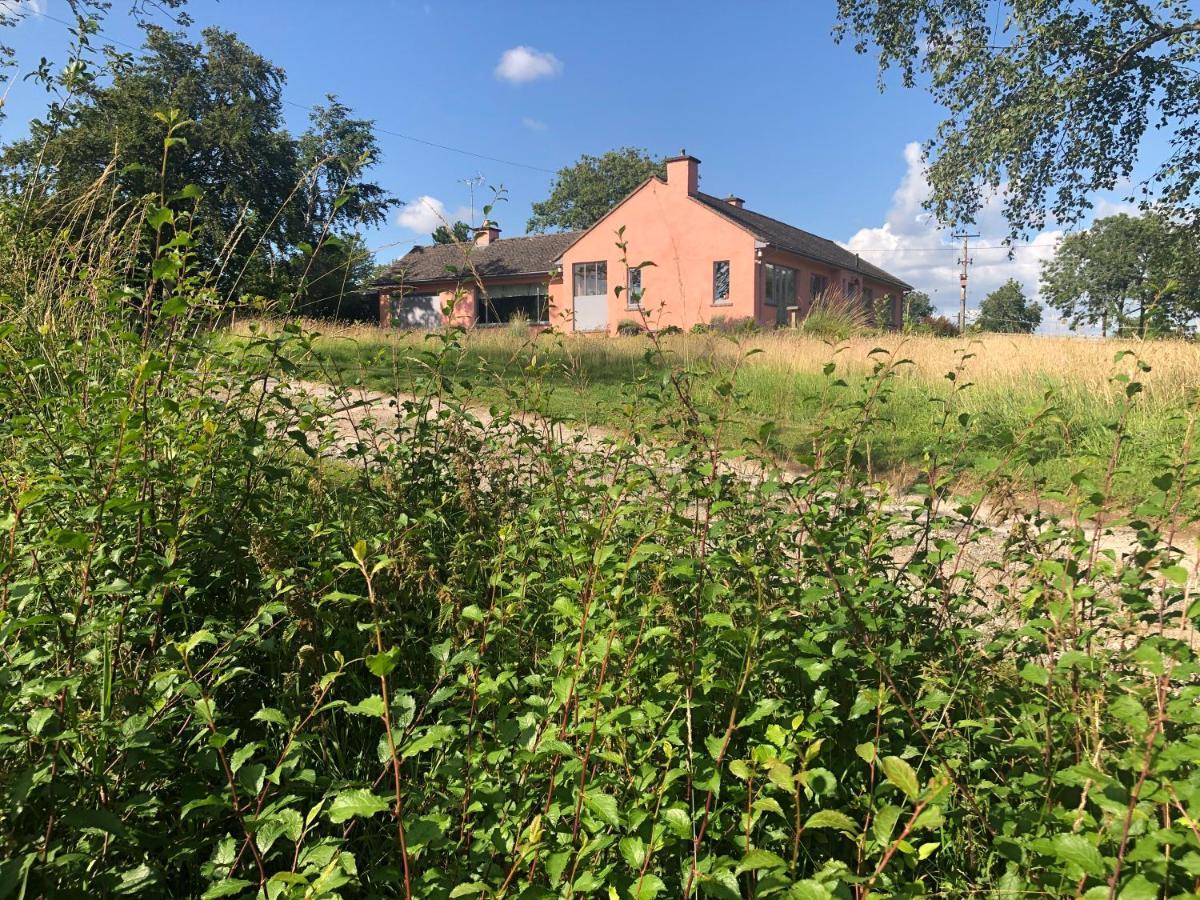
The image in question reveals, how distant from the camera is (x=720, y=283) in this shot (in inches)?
1045

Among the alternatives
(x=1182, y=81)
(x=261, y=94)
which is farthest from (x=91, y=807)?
(x=261, y=94)

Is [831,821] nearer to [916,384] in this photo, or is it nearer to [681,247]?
[916,384]

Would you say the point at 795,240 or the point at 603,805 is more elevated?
the point at 795,240

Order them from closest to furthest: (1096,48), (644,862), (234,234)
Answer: (644,862)
(234,234)
(1096,48)

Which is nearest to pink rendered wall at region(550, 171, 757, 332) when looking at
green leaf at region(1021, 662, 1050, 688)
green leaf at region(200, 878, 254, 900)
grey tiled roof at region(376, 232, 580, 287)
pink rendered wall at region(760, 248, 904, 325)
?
pink rendered wall at region(760, 248, 904, 325)

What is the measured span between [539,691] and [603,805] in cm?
62

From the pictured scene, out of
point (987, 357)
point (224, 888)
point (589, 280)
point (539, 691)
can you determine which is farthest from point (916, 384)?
point (589, 280)

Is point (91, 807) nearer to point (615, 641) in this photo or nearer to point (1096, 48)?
point (615, 641)

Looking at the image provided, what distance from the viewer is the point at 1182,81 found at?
42.3 feet

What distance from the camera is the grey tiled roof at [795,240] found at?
2636 centimetres

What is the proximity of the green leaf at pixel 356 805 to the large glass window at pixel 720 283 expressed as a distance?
85.8ft

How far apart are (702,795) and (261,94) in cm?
3590

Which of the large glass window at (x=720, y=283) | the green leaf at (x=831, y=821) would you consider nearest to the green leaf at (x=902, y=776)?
the green leaf at (x=831, y=821)

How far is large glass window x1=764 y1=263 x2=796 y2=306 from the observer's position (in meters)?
26.5
